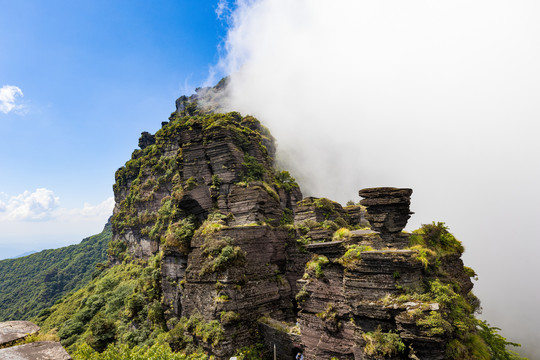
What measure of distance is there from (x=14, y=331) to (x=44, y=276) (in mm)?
128973

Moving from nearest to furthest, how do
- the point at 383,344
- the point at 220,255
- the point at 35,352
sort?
the point at 35,352 → the point at 383,344 → the point at 220,255

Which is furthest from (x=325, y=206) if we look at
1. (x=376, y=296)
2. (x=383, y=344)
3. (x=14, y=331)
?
(x=14, y=331)

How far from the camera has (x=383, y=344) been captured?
12.8m

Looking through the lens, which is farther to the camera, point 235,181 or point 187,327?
point 235,181

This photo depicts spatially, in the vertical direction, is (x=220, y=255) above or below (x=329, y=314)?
above

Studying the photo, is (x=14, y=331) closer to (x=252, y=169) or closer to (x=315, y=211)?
(x=252, y=169)

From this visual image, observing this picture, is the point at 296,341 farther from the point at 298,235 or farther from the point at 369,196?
the point at 369,196

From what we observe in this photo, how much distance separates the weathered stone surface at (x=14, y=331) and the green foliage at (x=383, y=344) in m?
14.2

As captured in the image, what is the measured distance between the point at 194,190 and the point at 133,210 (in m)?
46.1

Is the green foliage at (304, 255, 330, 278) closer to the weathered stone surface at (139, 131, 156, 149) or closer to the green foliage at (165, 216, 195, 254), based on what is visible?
the green foliage at (165, 216, 195, 254)

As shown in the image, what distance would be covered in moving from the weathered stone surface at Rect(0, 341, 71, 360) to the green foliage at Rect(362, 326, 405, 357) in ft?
44.8

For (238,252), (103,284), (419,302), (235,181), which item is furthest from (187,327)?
(103,284)

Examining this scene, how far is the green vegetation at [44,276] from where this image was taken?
8433 centimetres

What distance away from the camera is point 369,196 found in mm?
16609
